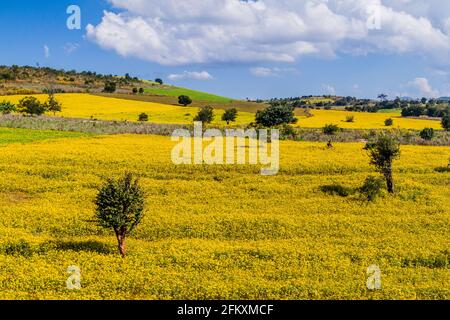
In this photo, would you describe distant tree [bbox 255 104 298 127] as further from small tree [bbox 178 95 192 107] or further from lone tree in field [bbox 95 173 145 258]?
small tree [bbox 178 95 192 107]

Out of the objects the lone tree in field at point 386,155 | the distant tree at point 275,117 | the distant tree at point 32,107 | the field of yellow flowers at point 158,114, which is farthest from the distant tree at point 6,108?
the lone tree in field at point 386,155

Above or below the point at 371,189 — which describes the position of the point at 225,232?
below

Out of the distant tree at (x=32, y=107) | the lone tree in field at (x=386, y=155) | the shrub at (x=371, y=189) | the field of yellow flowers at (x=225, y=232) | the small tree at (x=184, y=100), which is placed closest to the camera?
the field of yellow flowers at (x=225, y=232)

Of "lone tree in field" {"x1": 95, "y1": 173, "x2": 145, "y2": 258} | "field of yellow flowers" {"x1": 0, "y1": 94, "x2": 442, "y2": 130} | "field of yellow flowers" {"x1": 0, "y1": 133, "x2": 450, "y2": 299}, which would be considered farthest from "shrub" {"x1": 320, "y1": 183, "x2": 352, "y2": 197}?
"field of yellow flowers" {"x1": 0, "y1": 94, "x2": 442, "y2": 130}

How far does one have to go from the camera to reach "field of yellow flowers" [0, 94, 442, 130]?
4456 inches

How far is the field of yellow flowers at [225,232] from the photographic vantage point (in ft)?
84.6

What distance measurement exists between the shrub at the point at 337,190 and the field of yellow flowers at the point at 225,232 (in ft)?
3.64

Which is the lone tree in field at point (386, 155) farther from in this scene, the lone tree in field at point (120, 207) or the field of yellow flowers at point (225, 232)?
the lone tree in field at point (120, 207)

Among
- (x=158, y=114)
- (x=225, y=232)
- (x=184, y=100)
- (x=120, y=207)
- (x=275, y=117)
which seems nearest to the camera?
(x=120, y=207)

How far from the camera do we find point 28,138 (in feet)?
233

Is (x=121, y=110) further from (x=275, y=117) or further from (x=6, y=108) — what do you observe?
(x=275, y=117)

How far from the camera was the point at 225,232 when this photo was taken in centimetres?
3544

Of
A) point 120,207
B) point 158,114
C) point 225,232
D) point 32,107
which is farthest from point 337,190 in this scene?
point 158,114

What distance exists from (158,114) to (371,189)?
289ft
